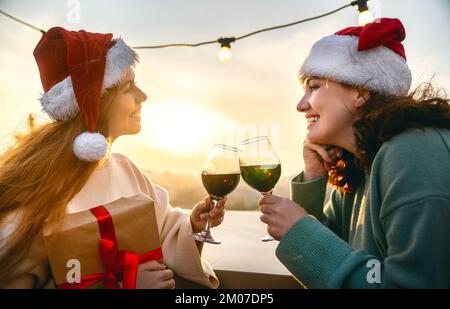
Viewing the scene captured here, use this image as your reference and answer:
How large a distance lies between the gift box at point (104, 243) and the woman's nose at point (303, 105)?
63 centimetres

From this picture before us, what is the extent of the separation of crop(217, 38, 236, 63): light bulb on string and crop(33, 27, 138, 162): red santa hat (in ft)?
4.12

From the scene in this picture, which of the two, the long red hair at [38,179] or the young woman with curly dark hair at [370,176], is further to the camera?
the long red hair at [38,179]

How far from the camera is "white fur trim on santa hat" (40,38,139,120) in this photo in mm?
1285

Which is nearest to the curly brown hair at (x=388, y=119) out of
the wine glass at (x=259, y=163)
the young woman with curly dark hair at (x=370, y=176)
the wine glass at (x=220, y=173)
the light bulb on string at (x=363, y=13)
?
the young woman with curly dark hair at (x=370, y=176)

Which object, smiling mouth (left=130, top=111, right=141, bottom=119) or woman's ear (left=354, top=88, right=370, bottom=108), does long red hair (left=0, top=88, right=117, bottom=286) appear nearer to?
smiling mouth (left=130, top=111, right=141, bottom=119)

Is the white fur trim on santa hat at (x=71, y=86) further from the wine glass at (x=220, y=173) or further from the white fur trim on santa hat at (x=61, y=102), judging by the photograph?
the wine glass at (x=220, y=173)

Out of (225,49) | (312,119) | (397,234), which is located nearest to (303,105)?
(312,119)

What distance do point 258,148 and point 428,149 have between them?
51 centimetres

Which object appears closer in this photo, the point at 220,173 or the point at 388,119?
the point at 388,119

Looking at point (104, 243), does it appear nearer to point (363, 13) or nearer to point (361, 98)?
point (361, 98)

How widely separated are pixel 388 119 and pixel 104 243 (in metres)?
0.87

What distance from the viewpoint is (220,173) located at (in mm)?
1181

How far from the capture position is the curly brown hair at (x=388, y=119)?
38.2 inches

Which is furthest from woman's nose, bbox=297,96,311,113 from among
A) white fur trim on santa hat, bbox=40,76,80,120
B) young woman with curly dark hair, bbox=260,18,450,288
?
white fur trim on santa hat, bbox=40,76,80,120
